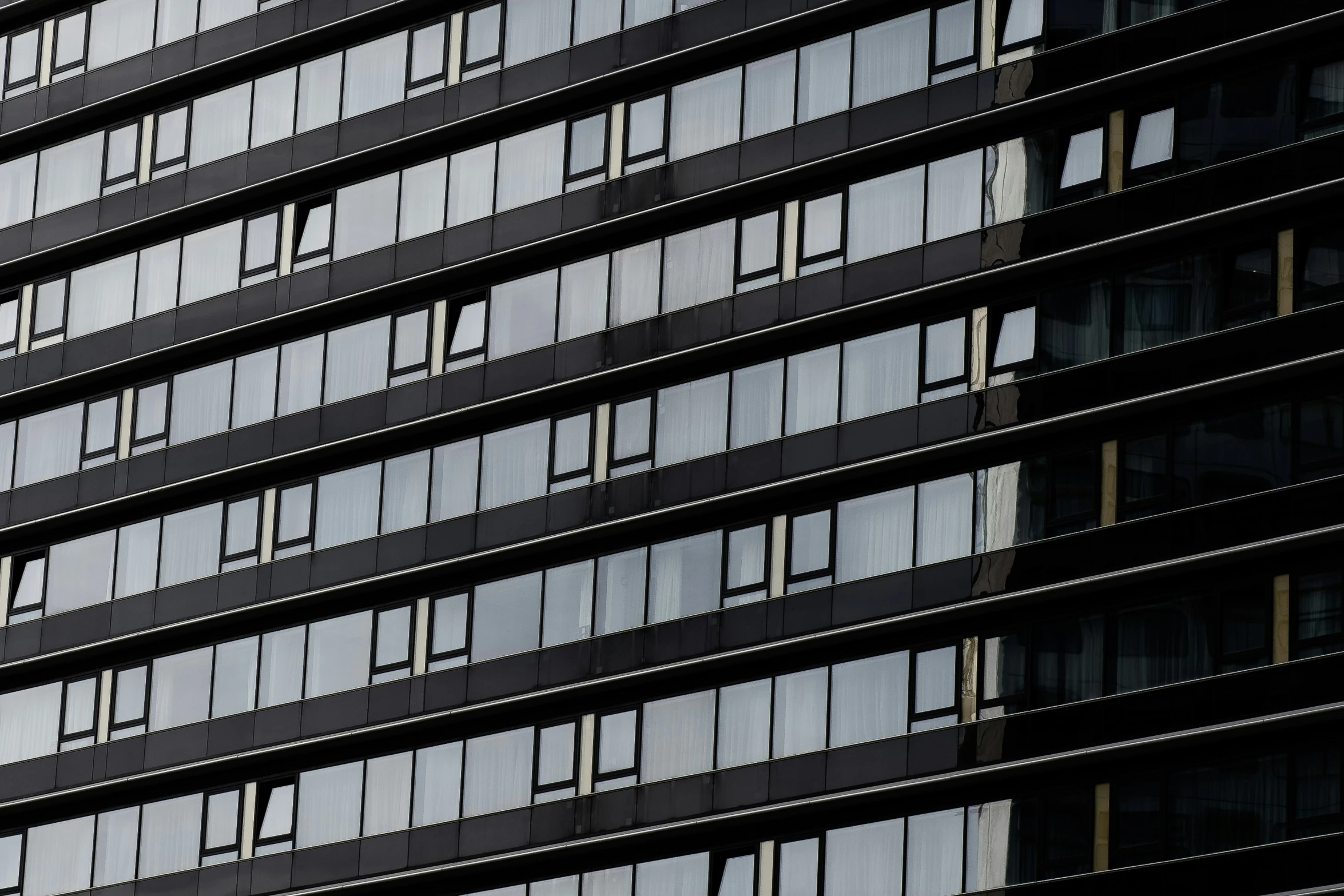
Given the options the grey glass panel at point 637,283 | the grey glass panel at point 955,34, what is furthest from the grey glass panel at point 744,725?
the grey glass panel at point 955,34

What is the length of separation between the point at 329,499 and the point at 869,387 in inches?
423

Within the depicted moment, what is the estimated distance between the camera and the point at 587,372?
183 feet

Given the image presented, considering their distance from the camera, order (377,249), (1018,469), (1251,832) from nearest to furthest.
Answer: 1. (1251,832)
2. (1018,469)
3. (377,249)

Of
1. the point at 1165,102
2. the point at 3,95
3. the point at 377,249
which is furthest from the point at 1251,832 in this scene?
the point at 3,95

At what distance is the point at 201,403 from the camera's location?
2376 inches

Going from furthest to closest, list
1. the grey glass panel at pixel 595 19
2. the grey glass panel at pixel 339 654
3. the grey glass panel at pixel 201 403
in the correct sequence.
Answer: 1. the grey glass panel at pixel 201 403
2. the grey glass panel at pixel 595 19
3. the grey glass panel at pixel 339 654

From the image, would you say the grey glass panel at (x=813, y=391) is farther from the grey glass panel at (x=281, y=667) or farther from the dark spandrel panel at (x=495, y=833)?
the grey glass panel at (x=281, y=667)

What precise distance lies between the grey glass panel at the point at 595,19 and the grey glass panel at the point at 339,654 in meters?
10.9

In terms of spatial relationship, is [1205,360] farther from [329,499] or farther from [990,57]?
[329,499]

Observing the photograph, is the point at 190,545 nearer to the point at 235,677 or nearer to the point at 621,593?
the point at 235,677

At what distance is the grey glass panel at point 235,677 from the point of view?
189ft

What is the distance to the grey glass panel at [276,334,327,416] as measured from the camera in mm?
59000

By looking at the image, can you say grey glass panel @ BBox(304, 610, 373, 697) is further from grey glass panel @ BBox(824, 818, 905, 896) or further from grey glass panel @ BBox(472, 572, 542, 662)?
grey glass panel @ BBox(824, 818, 905, 896)

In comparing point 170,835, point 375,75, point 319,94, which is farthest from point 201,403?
point 170,835
